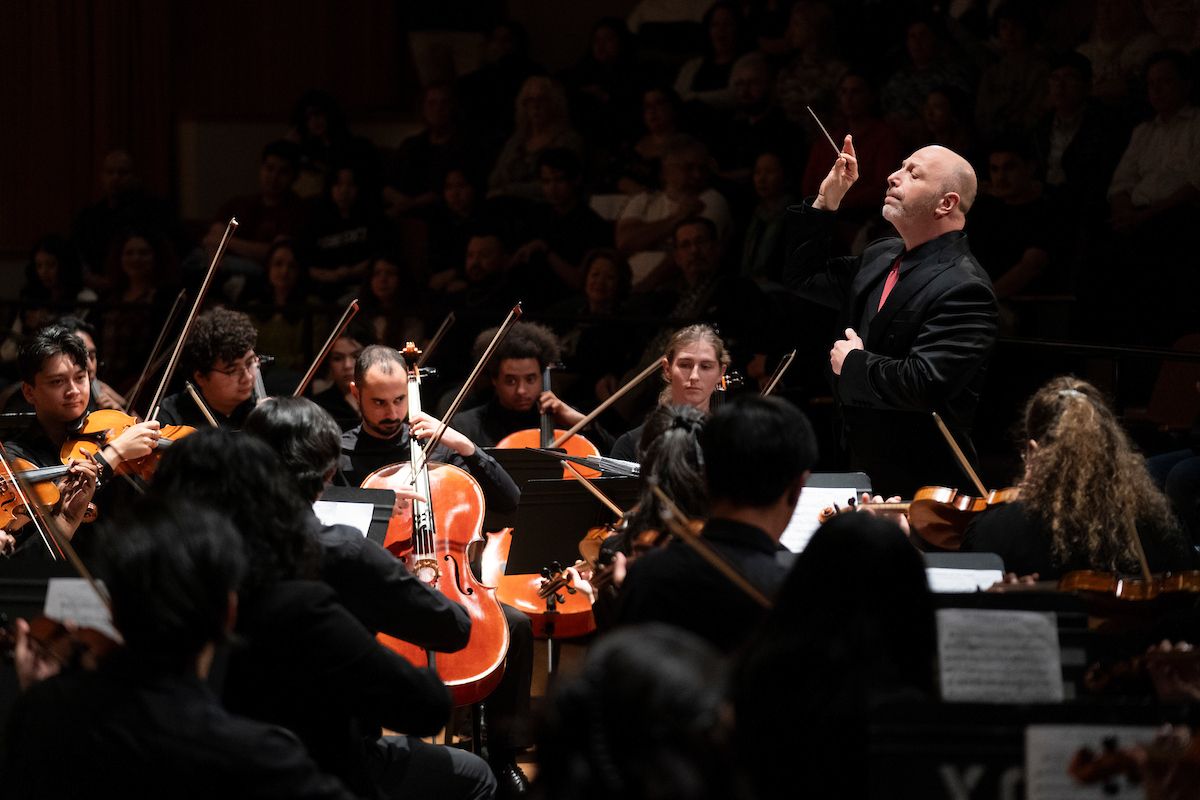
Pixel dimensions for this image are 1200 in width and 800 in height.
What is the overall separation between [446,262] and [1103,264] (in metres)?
2.74

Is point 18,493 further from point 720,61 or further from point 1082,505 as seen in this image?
point 720,61

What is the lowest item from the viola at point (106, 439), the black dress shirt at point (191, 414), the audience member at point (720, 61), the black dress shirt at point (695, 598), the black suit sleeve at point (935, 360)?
the black dress shirt at point (191, 414)

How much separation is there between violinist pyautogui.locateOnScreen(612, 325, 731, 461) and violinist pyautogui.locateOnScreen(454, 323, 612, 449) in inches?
20.3

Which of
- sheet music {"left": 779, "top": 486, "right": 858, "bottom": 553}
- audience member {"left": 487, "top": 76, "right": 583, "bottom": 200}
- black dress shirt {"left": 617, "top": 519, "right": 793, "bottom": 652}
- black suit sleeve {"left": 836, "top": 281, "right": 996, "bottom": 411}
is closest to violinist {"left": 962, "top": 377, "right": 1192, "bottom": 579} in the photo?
sheet music {"left": 779, "top": 486, "right": 858, "bottom": 553}

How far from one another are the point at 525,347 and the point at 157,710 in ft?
9.95

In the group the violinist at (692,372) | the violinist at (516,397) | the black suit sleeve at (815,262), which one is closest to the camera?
the black suit sleeve at (815,262)

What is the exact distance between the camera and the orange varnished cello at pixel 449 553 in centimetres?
308

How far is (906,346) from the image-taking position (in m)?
3.28

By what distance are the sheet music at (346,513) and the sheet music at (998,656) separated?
48.2 inches

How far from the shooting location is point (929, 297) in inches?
127

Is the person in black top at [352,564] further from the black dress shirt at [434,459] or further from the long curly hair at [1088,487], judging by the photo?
the black dress shirt at [434,459]

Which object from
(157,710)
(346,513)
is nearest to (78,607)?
(157,710)

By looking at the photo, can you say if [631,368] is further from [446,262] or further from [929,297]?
[929,297]

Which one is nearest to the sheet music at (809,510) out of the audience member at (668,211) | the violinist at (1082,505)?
the violinist at (1082,505)
